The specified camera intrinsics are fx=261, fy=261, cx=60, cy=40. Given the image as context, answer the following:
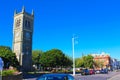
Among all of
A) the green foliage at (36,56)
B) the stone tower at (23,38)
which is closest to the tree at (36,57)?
the green foliage at (36,56)

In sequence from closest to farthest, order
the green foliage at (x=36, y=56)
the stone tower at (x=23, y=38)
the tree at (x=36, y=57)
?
the stone tower at (x=23, y=38) < the tree at (x=36, y=57) < the green foliage at (x=36, y=56)

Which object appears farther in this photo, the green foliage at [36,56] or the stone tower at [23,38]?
the green foliage at [36,56]

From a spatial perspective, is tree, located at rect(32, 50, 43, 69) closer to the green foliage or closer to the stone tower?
the green foliage

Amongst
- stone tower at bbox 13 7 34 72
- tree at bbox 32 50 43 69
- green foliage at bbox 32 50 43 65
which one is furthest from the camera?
green foliage at bbox 32 50 43 65

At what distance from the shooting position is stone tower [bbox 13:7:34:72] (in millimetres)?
98125

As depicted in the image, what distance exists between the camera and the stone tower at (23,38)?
9812 cm

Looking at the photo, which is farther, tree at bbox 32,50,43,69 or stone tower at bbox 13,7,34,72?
tree at bbox 32,50,43,69

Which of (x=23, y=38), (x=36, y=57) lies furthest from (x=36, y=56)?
(x=23, y=38)

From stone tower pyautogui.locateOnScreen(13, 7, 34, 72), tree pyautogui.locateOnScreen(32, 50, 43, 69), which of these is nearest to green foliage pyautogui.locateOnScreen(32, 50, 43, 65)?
tree pyautogui.locateOnScreen(32, 50, 43, 69)

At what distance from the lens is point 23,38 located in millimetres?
101625

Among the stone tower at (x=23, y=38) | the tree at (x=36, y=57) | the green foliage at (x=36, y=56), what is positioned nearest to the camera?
the stone tower at (x=23, y=38)

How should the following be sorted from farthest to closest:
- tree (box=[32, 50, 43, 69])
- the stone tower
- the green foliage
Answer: the green foliage → tree (box=[32, 50, 43, 69]) → the stone tower

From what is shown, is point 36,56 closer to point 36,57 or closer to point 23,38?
point 36,57

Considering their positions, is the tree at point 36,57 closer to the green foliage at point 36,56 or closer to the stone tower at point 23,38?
the green foliage at point 36,56
